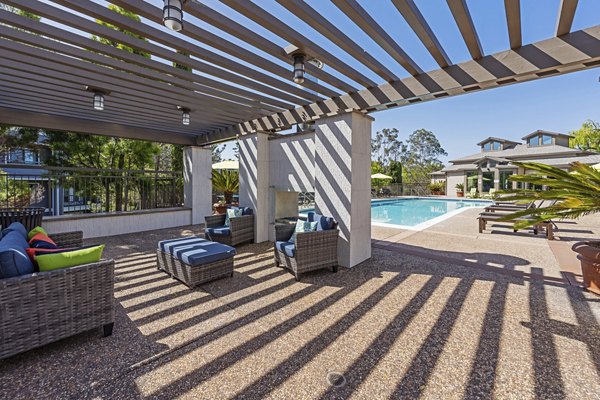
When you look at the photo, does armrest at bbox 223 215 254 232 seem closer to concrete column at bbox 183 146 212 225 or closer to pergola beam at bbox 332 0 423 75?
concrete column at bbox 183 146 212 225

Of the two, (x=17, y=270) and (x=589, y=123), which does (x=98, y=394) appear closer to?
(x=17, y=270)

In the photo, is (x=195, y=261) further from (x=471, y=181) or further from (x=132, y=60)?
(x=471, y=181)

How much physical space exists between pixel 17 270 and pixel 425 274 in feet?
17.1

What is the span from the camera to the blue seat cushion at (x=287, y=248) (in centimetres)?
444

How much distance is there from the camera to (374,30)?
3018 mm

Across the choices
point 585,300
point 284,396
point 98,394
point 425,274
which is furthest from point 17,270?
point 585,300

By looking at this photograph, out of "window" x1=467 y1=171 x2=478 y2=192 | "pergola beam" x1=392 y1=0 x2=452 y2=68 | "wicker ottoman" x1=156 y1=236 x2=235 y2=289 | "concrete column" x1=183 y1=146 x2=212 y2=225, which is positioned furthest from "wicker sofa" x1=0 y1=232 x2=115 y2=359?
"window" x1=467 y1=171 x2=478 y2=192

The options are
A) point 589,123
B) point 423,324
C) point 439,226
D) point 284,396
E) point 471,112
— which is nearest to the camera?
point 284,396

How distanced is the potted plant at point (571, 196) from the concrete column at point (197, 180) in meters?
9.22

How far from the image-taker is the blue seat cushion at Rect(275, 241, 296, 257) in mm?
4438

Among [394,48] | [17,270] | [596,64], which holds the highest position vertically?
[394,48]

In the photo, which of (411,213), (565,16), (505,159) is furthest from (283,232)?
(505,159)

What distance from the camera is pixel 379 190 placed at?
2552 cm

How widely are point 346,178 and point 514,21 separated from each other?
9.92 ft
